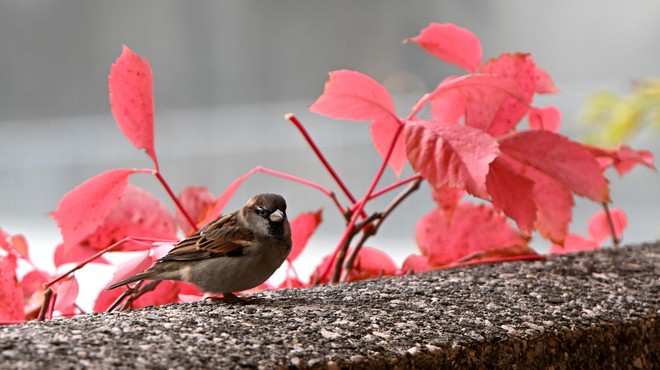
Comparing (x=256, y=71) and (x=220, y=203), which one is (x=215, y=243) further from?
(x=256, y=71)

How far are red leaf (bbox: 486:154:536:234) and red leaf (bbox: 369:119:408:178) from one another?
11 cm

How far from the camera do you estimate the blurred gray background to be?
3.91m

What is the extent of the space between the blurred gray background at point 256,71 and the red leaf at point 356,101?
288 centimetres

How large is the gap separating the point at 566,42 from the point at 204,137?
6.27ft

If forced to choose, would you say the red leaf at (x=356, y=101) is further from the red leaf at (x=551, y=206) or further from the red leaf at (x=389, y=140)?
the red leaf at (x=551, y=206)

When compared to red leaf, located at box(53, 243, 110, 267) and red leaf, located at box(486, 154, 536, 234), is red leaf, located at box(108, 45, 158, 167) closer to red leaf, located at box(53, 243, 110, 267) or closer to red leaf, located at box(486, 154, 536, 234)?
red leaf, located at box(53, 243, 110, 267)

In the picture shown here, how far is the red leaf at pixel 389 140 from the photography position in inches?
33.5

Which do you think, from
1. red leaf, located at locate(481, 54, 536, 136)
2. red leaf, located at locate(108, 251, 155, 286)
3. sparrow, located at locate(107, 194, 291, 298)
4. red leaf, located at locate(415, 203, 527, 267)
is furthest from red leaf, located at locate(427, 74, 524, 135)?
red leaf, located at locate(108, 251, 155, 286)

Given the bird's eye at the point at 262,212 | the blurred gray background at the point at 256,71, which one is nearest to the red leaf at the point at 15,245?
the bird's eye at the point at 262,212

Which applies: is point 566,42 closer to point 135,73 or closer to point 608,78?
point 608,78

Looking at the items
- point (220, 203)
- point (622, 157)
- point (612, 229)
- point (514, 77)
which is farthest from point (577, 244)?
point (220, 203)

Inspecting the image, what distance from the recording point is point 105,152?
173 inches

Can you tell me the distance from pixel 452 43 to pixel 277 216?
288 millimetres

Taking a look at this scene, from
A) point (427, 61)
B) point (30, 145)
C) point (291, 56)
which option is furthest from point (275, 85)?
point (30, 145)
